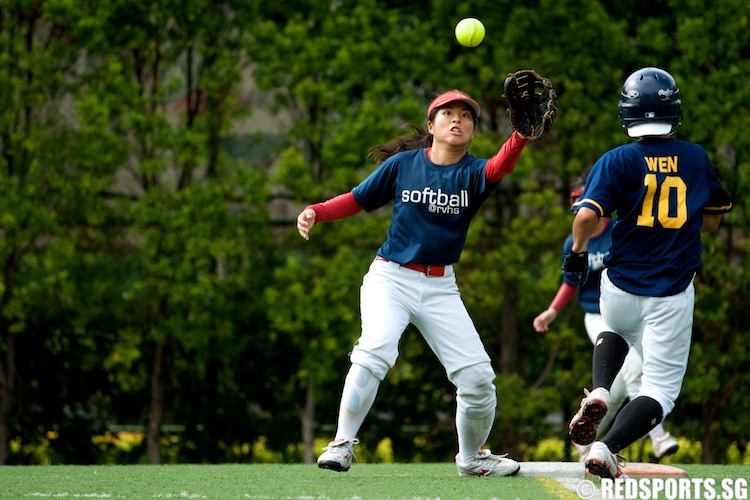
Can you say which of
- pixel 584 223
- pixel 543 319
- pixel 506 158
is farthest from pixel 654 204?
pixel 543 319

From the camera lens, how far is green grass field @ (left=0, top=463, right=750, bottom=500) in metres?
5.17

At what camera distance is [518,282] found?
1149 cm

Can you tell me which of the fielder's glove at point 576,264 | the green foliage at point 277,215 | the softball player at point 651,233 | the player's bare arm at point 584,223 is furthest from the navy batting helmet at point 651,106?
the green foliage at point 277,215

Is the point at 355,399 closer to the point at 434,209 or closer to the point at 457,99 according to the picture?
the point at 434,209

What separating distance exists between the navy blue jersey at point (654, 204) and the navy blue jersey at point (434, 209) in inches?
25.9

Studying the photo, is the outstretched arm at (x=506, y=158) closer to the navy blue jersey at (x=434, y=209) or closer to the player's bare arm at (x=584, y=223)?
the navy blue jersey at (x=434, y=209)

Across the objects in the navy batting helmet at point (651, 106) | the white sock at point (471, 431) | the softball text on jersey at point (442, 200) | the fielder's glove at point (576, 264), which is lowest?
the white sock at point (471, 431)

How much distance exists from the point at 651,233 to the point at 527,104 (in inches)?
34.5

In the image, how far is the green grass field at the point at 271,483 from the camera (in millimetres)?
5172

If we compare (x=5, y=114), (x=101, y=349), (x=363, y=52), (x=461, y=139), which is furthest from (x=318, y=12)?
(x=461, y=139)

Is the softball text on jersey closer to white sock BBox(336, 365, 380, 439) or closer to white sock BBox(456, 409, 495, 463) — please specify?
white sock BBox(336, 365, 380, 439)

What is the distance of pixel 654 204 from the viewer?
5.25 metres

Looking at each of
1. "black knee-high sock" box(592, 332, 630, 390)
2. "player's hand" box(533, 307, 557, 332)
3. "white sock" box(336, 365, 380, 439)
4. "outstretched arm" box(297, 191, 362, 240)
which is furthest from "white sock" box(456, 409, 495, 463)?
"player's hand" box(533, 307, 557, 332)

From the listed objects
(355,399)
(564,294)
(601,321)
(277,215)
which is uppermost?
(277,215)
